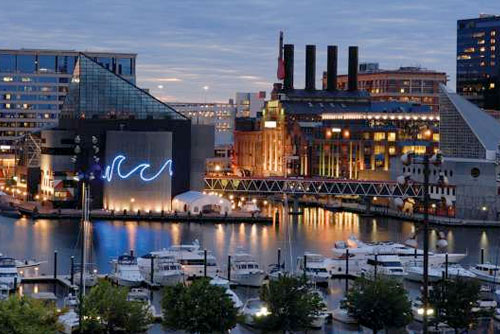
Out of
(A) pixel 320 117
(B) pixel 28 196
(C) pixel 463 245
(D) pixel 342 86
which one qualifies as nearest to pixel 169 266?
(C) pixel 463 245

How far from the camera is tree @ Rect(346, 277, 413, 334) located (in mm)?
27922

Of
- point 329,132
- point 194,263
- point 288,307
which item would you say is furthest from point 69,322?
point 329,132

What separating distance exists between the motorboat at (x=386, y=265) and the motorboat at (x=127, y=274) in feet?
22.4

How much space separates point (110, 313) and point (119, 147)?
39531mm

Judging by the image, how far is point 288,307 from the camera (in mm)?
27125

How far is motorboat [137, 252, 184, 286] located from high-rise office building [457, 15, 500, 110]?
298 ft

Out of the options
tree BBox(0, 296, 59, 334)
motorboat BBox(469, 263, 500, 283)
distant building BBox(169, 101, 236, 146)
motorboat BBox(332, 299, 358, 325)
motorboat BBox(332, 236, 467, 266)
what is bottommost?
motorboat BBox(332, 299, 358, 325)

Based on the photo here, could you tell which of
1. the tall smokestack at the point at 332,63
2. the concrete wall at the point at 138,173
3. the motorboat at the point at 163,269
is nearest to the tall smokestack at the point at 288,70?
the tall smokestack at the point at 332,63

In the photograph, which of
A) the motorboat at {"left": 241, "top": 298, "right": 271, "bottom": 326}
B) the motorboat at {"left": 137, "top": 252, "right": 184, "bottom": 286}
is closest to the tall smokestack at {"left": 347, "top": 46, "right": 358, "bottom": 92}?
the motorboat at {"left": 137, "top": 252, "right": 184, "bottom": 286}

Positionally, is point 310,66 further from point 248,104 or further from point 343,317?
point 343,317

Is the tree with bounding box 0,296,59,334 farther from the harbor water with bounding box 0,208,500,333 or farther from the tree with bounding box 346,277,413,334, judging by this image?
the harbor water with bounding box 0,208,500,333

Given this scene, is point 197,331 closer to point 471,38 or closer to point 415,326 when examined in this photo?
point 415,326

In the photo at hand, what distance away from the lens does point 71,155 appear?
6719 cm

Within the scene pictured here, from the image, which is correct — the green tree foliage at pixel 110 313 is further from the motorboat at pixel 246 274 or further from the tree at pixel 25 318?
the motorboat at pixel 246 274
